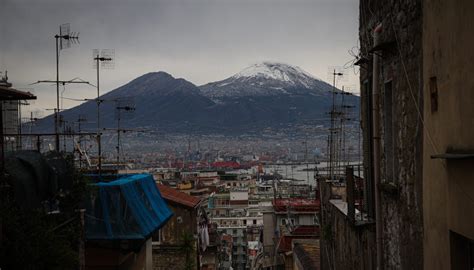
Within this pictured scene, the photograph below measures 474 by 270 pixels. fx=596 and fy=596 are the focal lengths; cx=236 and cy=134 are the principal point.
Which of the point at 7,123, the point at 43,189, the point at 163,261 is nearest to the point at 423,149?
the point at 43,189

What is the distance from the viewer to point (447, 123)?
5.65 meters

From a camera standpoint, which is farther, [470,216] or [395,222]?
[395,222]

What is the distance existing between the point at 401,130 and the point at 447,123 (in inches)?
86.7

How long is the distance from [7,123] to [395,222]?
49.4ft

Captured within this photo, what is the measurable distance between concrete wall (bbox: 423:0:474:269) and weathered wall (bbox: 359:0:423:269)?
1.54ft

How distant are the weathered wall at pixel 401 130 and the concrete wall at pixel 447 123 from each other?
0.47 m

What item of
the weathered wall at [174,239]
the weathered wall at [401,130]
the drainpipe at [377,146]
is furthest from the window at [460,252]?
the weathered wall at [174,239]

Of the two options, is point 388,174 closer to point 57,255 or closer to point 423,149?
point 423,149

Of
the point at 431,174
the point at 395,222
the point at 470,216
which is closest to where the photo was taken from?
the point at 470,216

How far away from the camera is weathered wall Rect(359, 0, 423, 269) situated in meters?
7.07

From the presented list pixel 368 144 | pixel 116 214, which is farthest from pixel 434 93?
pixel 116 214

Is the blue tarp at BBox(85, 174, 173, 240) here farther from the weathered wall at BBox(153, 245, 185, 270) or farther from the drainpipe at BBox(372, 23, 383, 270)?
the weathered wall at BBox(153, 245, 185, 270)

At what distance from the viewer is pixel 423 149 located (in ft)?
22.0

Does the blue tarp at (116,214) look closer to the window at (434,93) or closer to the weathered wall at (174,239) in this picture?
the weathered wall at (174,239)
